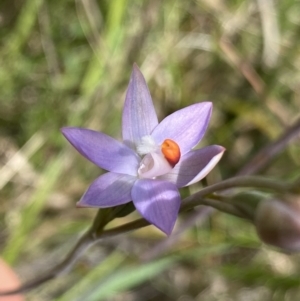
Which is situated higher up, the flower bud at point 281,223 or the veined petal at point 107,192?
the veined petal at point 107,192

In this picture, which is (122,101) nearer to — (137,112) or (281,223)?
(137,112)

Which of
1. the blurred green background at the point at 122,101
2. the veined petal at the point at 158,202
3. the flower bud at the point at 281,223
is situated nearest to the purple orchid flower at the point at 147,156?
the veined petal at the point at 158,202

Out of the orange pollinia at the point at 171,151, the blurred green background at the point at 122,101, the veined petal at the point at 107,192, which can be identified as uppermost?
the orange pollinia at the point at 171,151

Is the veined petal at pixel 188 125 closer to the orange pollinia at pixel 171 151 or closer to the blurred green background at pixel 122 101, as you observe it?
the orange pollinia at pixel 171 151

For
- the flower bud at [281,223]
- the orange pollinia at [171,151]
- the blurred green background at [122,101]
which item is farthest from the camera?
the blurred green background at [122,101]

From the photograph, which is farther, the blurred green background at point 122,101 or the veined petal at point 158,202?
the blurred green background at point 122,101

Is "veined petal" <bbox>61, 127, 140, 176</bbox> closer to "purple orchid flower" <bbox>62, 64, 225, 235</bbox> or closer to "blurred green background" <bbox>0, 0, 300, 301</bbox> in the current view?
"purple orchid flower" <bbox>62, 64, 225, 235</bbox>

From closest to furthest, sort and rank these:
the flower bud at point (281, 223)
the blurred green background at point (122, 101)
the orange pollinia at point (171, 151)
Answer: the flower bud at point (281, 223)
the orange pollinia at point (171, 151)
the blurred green background at point (122, 101)

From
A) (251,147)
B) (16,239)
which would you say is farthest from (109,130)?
(251,147)
